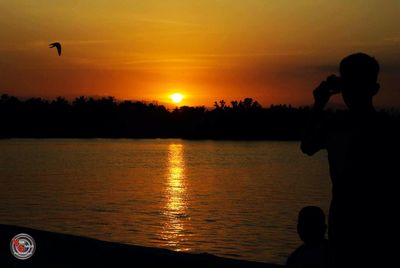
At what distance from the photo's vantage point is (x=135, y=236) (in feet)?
111

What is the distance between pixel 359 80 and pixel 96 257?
6507 mm

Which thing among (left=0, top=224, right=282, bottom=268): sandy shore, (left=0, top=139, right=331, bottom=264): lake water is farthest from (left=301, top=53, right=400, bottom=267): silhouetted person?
(left=0, top=139, right=331, bottom=264): lake water

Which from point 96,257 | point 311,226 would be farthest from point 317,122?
point 96,257

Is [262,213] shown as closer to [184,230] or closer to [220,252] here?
[184,230]

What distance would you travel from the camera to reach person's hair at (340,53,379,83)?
144 inches

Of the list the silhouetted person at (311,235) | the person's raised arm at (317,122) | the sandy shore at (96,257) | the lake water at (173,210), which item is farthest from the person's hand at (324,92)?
the lake water at (173,210)

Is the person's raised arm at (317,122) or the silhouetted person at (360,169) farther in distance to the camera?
the person's raised arm at (317,122)

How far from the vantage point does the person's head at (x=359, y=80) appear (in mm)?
3662

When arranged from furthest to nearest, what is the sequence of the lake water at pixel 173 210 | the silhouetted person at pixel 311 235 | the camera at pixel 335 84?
1. the lake water at pixel 173 210
2. the silhouetted person at pixel 311 235
3. the camera at pixel 335 84

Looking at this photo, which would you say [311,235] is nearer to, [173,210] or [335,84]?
[335,84]

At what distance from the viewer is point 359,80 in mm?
3682

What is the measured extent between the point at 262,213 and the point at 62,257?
130 ft

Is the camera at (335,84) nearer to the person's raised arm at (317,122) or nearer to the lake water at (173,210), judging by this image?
the person's raised arm at (317,122)

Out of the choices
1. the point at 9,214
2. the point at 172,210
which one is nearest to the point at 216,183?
the point at 172,210
